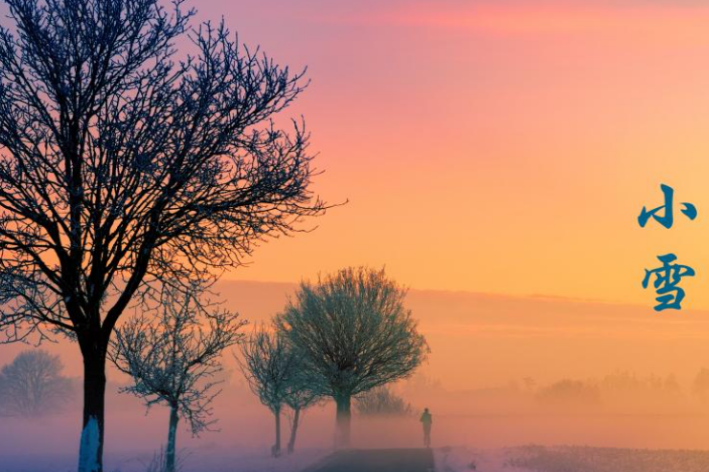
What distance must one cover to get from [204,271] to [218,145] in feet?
10.1

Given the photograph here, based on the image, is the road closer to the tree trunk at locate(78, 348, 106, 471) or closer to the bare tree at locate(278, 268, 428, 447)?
the bare tree at locate(278, 268, 428, 447)

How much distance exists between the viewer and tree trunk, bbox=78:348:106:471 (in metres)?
16.2

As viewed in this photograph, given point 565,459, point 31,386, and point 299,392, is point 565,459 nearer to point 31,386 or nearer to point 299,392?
point 299,392

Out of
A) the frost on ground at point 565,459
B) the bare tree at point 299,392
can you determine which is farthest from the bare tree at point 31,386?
the frost on ground at point 565,459

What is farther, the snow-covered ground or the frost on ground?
the snow-covered ground

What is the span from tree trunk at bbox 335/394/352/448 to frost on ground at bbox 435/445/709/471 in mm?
6222

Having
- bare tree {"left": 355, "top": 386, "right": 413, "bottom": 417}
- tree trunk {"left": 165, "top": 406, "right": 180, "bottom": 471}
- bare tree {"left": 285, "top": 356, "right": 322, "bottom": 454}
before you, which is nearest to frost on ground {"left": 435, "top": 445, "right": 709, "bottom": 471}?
bare tree {"left": 285, "top": 356, "right": 322, "bottom": 454}

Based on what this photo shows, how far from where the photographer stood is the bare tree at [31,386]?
10106cm

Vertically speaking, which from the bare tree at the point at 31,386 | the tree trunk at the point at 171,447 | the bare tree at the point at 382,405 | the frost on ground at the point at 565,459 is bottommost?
the frost on ground at the point at 565,459

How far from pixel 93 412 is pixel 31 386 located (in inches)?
3781

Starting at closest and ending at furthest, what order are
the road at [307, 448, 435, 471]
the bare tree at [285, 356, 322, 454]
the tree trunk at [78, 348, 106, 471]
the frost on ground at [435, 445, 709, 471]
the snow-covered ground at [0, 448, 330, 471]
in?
the tree trunk at [78, 348, 106, 471] < the road at [307, 448, 435, 471] < the frost on ground at [435, 445, 709, 471] < the snow-covered ground at [0, 448, 330, 471] < the bare tree at [285, 356, 322, 454]

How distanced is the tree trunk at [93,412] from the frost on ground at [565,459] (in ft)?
63.4

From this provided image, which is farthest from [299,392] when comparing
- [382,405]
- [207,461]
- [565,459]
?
[565,459]

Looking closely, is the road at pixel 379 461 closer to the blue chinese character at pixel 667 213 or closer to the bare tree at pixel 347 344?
the bare tree at pixel 347 344
